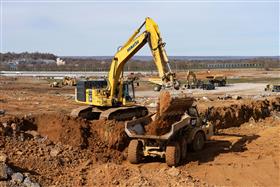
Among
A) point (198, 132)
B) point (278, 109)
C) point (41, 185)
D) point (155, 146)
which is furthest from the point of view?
point (278, 109)

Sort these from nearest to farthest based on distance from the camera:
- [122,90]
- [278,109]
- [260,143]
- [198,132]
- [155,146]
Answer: [155,146] → [198,132] → [260,143] → [122,90] → [278,109]

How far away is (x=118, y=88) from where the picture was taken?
2031 cm

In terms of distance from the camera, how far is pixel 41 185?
12.9 meters

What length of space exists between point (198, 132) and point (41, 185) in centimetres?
662

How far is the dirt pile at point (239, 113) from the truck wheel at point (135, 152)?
8.43 meters

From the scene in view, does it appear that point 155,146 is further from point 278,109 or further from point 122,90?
point 278,109

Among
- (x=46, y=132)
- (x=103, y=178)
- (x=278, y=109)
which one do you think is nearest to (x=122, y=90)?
(x=46, y=132)

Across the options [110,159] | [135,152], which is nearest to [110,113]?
[110,159]

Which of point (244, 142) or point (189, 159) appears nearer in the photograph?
point (189, 159)

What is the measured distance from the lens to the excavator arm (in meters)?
17.7

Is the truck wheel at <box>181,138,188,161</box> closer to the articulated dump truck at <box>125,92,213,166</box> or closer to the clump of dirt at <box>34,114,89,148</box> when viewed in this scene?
the articulated dump truck at <box>125,92,213,166</box>

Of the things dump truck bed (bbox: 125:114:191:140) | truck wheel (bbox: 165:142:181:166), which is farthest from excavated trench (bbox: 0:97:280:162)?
truck wheel (bbox: 165:142:181:166)

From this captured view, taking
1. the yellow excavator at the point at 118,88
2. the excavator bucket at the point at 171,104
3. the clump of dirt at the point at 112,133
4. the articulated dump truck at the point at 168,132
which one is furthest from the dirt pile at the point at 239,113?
the clump of dirt at the point at 112,133

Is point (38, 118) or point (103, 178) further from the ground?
point (38, 118)
